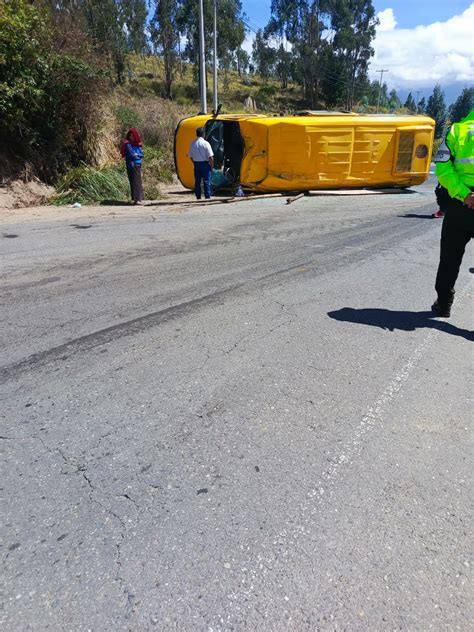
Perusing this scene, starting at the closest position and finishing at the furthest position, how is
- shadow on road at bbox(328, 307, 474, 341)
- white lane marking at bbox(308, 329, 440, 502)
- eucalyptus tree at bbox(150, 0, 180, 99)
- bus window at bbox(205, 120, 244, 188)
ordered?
white lane marking at bbox(308, 329, 440, 502)
shadow on road at bbox(328, 307, 474, 341)
bus window at bbox(205, 120, 244, 188)
eucalyptus tree at bbox(150, 0, 180, 99)

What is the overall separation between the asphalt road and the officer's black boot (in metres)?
A: 0.13

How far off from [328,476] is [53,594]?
137 centimetres

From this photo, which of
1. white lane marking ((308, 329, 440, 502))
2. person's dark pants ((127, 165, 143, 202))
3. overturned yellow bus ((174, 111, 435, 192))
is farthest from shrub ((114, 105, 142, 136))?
white lane marking ((308, 329, 440, 502))

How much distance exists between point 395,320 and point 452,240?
3.02ft

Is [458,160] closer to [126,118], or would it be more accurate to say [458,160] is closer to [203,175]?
[203,175]

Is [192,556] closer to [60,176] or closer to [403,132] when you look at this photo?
[60,176]

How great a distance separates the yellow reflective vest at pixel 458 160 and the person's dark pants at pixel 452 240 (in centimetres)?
21

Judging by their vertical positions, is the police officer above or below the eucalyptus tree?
below

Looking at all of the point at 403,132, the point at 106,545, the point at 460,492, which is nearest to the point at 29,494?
the point at 106,545

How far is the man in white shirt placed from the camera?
11656 mm

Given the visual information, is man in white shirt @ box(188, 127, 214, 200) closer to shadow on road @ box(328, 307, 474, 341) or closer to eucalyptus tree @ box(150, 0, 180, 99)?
shadow on road @ box(328, 307, 474, 341)

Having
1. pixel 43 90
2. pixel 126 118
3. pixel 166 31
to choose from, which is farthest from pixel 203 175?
pixel 166 31

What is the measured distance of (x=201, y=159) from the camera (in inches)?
470

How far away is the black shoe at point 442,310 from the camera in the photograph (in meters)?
4.62
